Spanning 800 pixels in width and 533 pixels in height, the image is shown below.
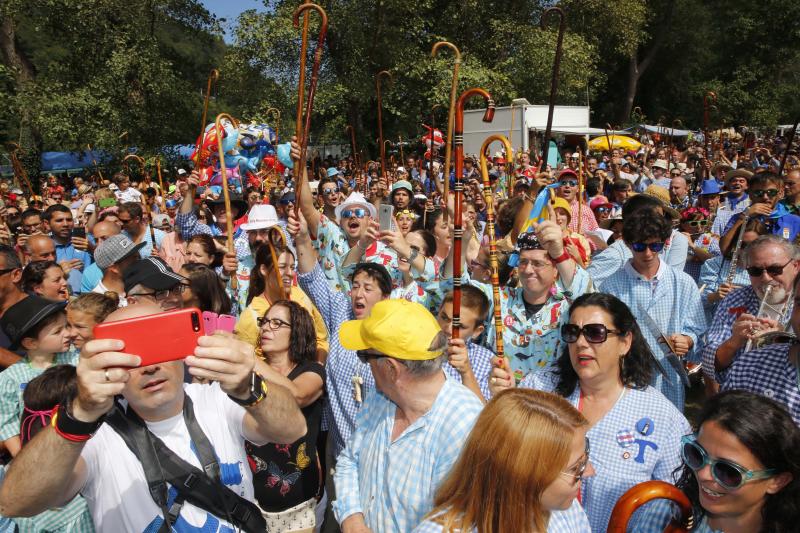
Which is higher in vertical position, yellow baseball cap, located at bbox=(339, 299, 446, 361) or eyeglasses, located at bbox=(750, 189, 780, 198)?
eyeglasses, located at bbox=(750, 189, 780, 198)

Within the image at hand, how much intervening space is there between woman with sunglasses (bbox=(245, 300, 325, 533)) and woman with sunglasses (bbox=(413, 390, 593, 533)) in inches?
57.1

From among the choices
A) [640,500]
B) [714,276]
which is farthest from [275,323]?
[714,276]

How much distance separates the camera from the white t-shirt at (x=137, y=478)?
2.14 metres

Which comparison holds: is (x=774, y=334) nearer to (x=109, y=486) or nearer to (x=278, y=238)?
(x=109, y=486)

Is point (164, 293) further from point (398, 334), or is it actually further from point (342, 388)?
point (398, 334)

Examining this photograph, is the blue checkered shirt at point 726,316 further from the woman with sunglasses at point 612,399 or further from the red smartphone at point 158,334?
the red smartphone at point 158,334

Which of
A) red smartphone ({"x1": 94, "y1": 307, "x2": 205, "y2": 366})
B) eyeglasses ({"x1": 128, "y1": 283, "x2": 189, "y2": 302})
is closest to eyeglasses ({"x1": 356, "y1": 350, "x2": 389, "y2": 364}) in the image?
red smartphone ({"x1": 94, "y1": 307, "x2": 205, "y2": 366})

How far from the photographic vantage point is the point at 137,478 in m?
2.18

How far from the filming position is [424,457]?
2473mm

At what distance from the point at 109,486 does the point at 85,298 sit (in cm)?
240

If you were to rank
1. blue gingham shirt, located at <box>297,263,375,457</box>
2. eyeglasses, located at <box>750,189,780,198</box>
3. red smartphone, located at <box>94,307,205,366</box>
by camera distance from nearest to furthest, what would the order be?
1. red smartphone, located at <box>94,307,205,366</box>
2. blue gingham shirt, located at <box>297,263,375,457</box>
3. eyeglasses, located at <box>750,189,780,198</box>

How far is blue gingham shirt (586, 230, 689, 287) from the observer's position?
18.0 ft

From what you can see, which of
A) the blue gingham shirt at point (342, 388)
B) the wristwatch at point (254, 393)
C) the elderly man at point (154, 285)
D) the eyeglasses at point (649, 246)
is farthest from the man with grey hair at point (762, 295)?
the elderly man at point (154, 285)

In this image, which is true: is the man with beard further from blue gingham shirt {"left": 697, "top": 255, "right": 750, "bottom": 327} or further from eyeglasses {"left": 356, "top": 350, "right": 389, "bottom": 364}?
blue gingham shirt {"left": 697, "top": 255, "right": 750, "bottom": 327}
